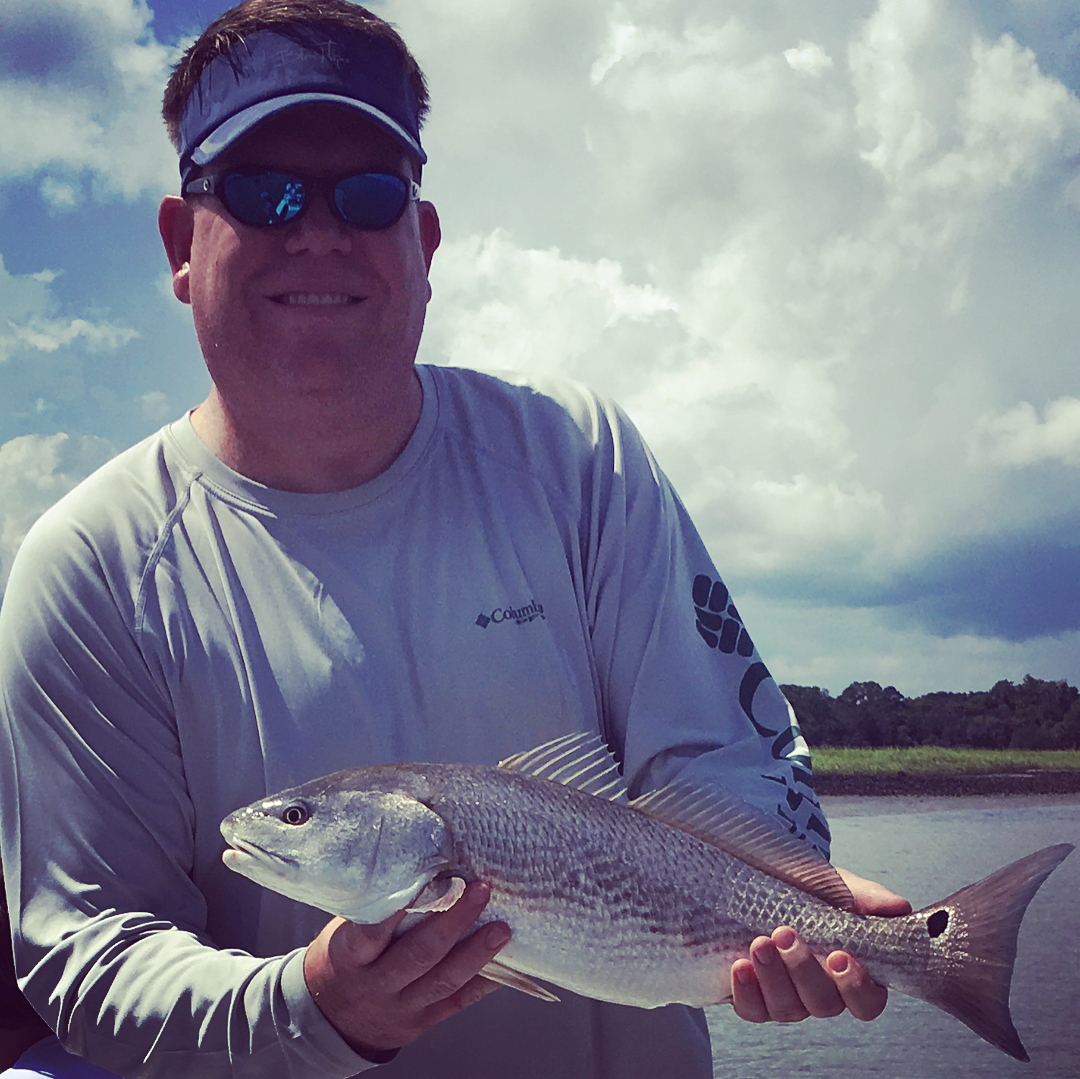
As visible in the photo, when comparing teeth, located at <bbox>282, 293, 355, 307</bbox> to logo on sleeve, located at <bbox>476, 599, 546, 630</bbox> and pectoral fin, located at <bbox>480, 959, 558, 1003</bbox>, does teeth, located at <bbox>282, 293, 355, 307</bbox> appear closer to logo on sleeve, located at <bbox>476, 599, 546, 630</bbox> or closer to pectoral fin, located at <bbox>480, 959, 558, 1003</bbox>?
logo on sleeve, located at <bbox>476, 599, 546, 630</bbox>

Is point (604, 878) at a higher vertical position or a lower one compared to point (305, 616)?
lower

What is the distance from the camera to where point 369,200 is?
3.30 meters

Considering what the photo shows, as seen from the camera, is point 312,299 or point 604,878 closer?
point 604,878

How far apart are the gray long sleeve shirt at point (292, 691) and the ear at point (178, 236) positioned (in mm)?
468

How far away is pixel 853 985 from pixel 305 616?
1.59m

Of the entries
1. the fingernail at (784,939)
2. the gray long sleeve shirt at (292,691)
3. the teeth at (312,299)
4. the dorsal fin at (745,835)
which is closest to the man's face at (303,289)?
the teeth at (312,299)

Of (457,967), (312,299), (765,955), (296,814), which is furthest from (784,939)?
(312,299)

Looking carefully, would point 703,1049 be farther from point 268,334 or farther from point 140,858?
point 268,334

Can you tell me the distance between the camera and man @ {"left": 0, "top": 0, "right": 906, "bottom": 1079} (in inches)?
124

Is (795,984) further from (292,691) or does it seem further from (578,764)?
(292,691)

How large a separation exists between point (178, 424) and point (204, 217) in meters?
0.58

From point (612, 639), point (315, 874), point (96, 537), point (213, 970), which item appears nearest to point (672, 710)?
point (612, 639)

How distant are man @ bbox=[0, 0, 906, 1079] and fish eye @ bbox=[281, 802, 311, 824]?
1.38 ft

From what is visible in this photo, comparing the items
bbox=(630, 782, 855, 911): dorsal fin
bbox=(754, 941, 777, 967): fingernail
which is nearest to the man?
bbox=(630, 782, 855, 911): dorsal fin
